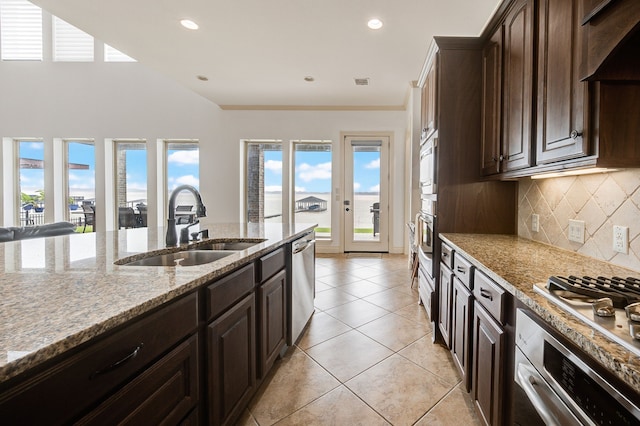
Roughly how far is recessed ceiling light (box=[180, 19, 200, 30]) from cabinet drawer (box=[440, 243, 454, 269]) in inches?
123

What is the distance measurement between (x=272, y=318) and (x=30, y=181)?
6.84 m

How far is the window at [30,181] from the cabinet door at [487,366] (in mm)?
7548

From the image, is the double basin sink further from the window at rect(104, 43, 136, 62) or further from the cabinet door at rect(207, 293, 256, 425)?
the window at rect(104, 43, 136, 62)

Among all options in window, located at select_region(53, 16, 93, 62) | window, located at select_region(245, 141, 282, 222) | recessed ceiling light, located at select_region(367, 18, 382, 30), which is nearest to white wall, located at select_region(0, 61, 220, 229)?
window, located at select_region(53, 16, 93, 62)

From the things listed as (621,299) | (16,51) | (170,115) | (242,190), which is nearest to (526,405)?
(621,299)

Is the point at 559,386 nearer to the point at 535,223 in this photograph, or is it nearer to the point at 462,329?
the point at 462,329

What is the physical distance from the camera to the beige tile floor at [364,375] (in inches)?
62.5

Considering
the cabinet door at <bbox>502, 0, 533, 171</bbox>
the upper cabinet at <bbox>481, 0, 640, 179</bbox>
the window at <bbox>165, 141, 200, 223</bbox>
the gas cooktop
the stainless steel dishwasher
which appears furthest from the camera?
the window at <bbox>165, 141, 200, 223</bbox>

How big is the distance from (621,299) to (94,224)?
7.25m

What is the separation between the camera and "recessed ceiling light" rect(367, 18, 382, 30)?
2.90 m

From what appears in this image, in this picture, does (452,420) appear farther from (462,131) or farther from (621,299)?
(462,131)

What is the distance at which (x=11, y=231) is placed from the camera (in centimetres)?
284

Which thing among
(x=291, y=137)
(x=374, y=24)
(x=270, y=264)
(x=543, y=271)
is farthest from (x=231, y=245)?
(x=291, y=137)

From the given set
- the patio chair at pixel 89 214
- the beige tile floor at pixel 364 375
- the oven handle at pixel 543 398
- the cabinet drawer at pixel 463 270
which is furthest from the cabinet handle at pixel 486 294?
the patio chair at pixel 89 214
